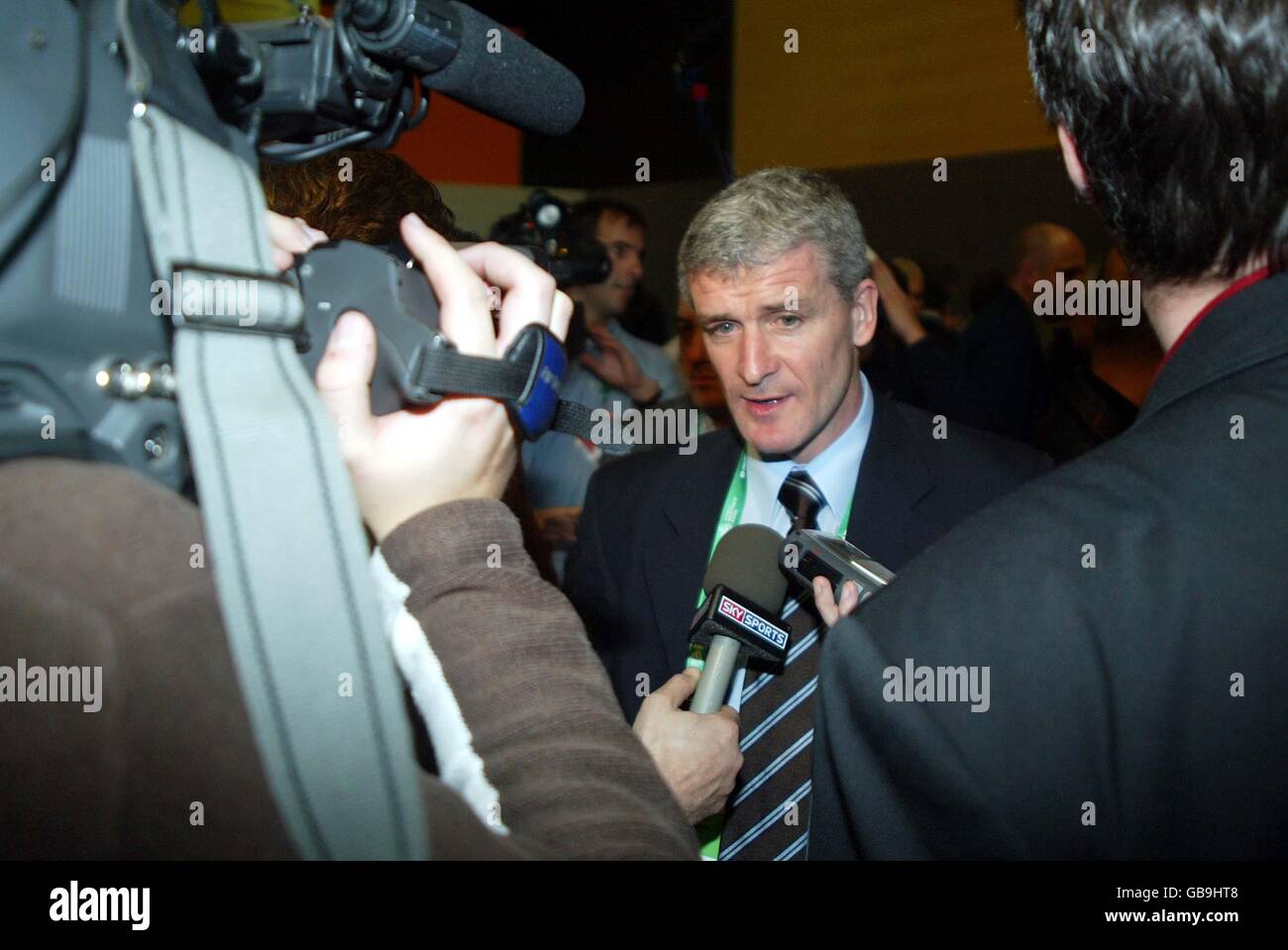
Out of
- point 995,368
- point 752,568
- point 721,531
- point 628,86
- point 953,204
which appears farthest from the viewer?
point 953,204

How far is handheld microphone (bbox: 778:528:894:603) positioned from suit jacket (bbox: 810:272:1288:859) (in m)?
0.33

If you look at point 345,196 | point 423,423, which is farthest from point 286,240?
point 345,196

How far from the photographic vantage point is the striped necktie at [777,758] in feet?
3.98

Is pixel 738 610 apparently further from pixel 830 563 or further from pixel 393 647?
pixel 393 647

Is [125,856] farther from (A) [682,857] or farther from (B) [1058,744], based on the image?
(B) [1058,744]

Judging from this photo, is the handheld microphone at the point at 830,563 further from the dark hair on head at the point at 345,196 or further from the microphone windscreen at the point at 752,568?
the dark hair on head at the point at 345,196

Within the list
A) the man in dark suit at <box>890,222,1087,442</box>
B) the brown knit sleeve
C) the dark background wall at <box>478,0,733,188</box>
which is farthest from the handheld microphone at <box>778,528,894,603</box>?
the dark background wall at <box>478,0,733,188</box>

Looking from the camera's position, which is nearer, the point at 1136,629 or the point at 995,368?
the point at 1136,629

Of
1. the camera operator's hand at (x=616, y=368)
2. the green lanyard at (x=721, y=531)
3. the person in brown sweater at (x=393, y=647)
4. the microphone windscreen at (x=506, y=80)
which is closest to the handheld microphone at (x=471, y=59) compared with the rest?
the microphone windscreen at (x=506, y=80)

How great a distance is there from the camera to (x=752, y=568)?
45.8 inches

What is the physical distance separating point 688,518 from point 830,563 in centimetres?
49

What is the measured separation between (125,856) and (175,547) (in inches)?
5.8
